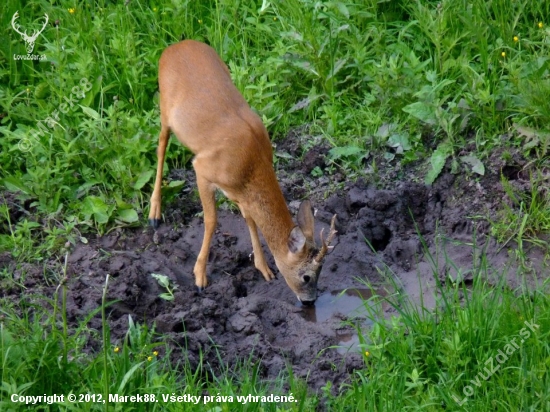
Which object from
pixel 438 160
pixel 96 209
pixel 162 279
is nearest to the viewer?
pixel 162 279

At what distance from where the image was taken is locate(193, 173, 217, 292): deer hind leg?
6109 millimetres

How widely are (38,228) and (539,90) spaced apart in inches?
150

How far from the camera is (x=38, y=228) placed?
6.42 m

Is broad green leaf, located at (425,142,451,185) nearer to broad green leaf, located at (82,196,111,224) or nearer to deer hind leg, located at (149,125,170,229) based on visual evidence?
deer hind leg, located at (149,125,170,229)

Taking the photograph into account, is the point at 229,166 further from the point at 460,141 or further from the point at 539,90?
the point at 539,90

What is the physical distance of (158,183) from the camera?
6.64 metres

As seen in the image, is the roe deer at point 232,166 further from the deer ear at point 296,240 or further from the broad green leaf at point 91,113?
Result: the broad green leaf at point 91,113

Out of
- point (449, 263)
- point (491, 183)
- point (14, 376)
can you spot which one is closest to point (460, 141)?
point (491, 183)

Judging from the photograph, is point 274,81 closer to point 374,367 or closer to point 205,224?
point 205,224

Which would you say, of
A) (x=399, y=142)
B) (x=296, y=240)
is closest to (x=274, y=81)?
(x=399, y=142)

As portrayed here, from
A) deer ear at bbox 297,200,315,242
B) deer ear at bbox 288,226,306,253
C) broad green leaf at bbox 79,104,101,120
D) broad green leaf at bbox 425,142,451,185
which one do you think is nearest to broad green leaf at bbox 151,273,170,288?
deer ear at bbox 288,226,306,253

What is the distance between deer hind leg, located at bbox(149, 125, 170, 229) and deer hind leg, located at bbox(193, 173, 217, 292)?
Answer: 51 cm

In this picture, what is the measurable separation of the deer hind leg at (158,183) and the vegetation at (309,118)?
13cm

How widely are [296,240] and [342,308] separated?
60 centimetres
